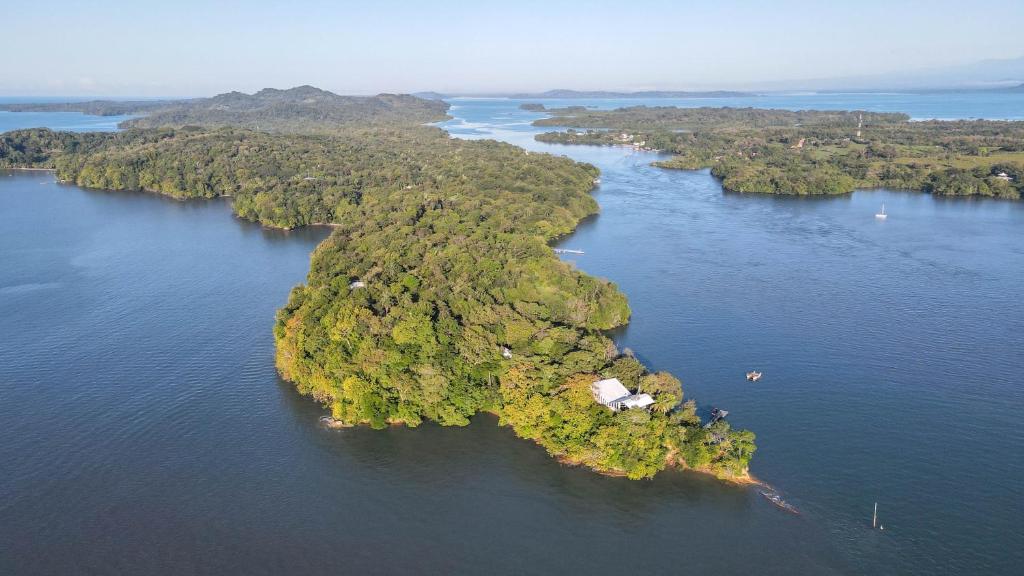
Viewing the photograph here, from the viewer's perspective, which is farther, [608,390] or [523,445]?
[523,445]

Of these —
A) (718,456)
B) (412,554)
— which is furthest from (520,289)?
(412,554)

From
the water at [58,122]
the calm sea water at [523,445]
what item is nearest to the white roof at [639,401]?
the calm sea water at [523,445]

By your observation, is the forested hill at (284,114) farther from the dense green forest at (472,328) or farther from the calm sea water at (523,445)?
the calm sea water at (523,445)

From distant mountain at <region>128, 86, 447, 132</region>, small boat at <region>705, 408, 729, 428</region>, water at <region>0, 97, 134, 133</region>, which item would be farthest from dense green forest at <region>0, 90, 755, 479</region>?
water at <region>0, 97, 134, 133</region>

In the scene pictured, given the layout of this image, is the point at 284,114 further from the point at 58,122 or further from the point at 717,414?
the point at 717,414

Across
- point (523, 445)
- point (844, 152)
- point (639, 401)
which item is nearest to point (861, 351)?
point (639, 401)

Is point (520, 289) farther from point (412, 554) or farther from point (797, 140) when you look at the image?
point (797, 140)

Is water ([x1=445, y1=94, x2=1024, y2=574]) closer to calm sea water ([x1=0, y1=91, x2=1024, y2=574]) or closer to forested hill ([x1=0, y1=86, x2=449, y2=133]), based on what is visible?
calm sea water ([x1=0, y1=91, x2=1024, y2=574])
